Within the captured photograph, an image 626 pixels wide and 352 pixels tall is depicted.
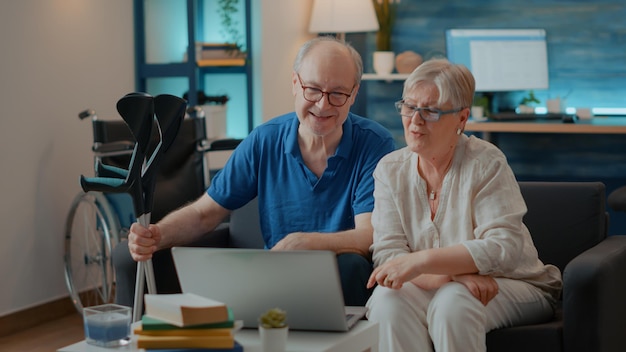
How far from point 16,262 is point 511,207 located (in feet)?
8.40

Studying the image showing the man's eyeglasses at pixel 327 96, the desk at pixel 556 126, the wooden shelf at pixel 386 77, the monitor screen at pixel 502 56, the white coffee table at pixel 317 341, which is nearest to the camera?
the white coffee table at pixel 317 341

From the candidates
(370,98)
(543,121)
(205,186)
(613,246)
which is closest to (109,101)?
(205,186)

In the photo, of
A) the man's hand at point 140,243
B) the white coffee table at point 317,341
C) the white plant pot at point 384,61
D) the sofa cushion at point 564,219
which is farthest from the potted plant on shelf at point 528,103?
the white coffee table at point 317,341

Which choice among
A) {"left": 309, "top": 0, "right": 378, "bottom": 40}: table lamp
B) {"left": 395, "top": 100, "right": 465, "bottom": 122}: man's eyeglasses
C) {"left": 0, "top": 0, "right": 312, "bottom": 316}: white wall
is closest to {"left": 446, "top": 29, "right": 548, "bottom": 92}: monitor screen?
{"left": 309, "top": 0, "right": 378, "bottom": 40}: table lamp

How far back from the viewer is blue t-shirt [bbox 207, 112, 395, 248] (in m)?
2.60

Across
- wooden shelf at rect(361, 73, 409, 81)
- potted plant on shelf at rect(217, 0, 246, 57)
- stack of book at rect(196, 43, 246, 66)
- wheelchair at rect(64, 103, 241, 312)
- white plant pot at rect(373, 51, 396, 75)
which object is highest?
potted plant on shelf at rect(217, 0, 246, 57)

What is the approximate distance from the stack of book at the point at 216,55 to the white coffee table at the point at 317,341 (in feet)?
11.0

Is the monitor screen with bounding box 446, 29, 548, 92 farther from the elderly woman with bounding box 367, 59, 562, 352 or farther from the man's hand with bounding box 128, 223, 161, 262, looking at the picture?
the man's hand with bounding box 128, 223, 161, 262

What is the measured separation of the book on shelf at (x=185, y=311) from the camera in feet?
5.46

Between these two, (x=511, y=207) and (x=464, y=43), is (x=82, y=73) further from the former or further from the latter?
(x=511, y=207)

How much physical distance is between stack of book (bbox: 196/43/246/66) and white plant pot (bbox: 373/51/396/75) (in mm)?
893

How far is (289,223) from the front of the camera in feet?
8.71

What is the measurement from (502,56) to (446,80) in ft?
10.6

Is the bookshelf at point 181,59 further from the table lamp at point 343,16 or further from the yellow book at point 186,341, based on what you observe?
the yellow book at point 186,341
